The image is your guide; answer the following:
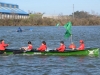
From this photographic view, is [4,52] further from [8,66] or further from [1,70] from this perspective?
[1,70]

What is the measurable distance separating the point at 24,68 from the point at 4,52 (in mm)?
6013

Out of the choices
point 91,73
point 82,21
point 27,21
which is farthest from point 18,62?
point 82,21

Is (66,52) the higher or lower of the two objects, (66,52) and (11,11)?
the lower

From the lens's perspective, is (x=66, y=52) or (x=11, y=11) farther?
(x=11, y=11)

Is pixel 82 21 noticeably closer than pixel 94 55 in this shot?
No

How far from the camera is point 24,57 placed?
91.7ft

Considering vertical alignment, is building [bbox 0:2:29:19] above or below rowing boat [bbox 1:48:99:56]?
above

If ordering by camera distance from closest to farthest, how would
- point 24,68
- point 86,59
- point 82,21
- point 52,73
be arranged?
1. point 52,73
2. point 24,68
3. point 86,59
4. point 82,21

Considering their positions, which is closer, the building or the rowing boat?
the rowing boat

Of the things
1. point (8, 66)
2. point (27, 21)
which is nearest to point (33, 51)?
point (8, 66)

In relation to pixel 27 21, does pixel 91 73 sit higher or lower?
lower

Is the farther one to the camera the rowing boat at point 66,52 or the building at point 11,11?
the building at point 11,11

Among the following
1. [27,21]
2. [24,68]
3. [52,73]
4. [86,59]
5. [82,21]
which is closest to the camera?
[52,73]

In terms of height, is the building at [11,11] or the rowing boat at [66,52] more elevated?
the building at [11,11]
